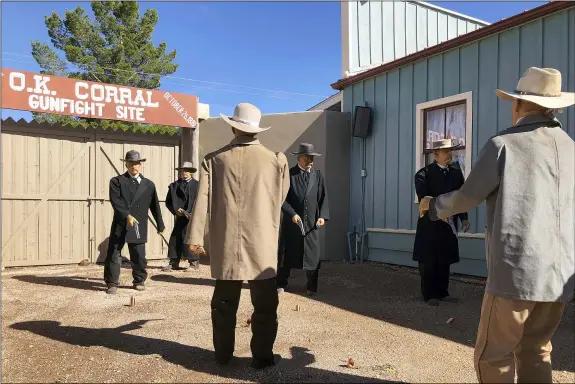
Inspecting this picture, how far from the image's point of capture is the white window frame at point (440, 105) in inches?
297

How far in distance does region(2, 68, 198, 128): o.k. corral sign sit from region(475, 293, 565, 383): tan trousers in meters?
7.58

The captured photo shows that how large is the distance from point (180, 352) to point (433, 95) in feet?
20.0

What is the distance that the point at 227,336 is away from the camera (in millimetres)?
3695

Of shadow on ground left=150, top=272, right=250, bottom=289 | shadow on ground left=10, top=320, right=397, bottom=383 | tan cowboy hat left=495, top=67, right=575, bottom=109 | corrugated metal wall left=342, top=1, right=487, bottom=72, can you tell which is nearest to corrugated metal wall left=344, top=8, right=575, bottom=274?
corrugated metal wall left=342, top=1, right=487, bottom=72

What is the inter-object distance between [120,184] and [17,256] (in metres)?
3.10

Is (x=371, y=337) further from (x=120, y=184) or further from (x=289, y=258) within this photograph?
(x=120, y=184)

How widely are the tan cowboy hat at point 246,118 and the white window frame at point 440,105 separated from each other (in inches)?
187

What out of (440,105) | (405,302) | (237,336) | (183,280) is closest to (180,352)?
(237,336)

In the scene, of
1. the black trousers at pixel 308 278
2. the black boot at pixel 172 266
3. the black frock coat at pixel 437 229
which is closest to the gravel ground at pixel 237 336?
the black trousers at pixel 308 278

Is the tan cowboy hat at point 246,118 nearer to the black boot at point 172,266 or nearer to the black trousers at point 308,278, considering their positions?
the black trousers at point 308,278

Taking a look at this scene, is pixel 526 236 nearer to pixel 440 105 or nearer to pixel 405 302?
pixel 405 302

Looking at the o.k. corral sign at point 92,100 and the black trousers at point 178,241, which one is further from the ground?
the o.k. corral sign at point 92,100

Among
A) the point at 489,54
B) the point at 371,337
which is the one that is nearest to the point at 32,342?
the point at 371,337

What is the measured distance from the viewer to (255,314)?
3703 mm
